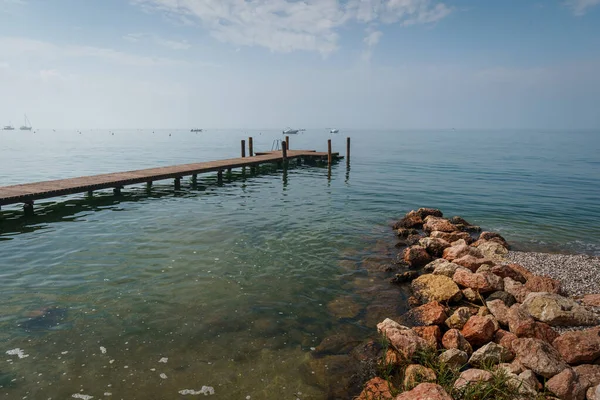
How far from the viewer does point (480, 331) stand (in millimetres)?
6832

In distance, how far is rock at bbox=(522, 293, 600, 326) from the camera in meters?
7.06

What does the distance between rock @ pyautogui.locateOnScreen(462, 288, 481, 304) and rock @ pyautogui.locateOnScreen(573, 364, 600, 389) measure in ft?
9.63

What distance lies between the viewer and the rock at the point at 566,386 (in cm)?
519

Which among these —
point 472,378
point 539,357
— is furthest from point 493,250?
point 472,378

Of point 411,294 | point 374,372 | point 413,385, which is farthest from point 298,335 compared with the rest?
point 411,294

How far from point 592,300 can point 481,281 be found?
2.20 m

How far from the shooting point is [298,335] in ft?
25.1

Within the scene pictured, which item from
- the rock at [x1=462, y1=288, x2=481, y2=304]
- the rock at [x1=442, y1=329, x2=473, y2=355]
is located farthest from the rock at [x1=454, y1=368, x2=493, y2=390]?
the rock at [x1=462, y1=288, x2=481, y2=304]

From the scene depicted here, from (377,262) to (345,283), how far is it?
211 cm

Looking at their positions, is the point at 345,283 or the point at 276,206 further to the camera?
the point at 276,206

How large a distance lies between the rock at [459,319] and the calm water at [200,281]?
164 centimetres

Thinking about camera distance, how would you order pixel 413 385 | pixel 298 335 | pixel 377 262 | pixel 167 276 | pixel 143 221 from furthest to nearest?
pixel 143 221 → pixel 377 262 → pixel 167 276 → pixel 298 335 → pixel 413 385

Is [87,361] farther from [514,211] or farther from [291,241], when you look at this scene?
[514,211]

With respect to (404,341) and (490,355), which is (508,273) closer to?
(490,355)
